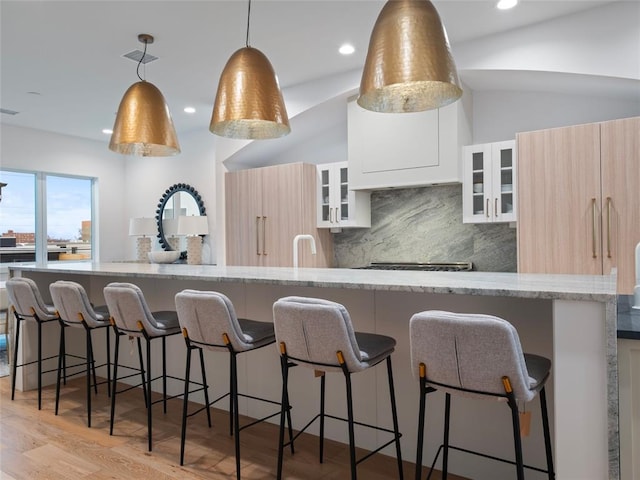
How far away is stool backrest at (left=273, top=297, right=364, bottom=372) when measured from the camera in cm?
177

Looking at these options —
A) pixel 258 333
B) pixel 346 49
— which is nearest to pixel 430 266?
pixel 346 49

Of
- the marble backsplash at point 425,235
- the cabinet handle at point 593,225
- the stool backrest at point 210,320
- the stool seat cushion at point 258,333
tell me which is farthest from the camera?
the marble backsplash at point 425,235

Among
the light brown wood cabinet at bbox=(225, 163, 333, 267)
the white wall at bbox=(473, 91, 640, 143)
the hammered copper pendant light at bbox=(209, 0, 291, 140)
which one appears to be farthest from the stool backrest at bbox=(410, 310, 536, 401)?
the light brown wood cabinet at bbox=(225, 163, 333, 267)

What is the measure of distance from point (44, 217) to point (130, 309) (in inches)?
178

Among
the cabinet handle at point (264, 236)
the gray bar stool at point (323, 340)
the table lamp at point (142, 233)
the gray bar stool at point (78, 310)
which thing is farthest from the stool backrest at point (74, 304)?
the table lamp at point (142, 233)

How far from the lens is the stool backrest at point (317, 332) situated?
177 cm

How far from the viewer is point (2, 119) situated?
5.49m

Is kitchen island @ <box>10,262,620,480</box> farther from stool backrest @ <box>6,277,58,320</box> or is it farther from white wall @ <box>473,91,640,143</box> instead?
white wall @ <box>473,91,640,143</box>

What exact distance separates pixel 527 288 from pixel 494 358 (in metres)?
0.32

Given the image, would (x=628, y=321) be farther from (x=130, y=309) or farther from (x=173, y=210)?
(x=173, y=210)

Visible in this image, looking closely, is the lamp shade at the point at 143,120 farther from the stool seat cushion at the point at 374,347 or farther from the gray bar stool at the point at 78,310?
the stool seat cushion at the point at 374,347

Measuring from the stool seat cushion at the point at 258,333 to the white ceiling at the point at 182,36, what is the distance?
2.08 metres

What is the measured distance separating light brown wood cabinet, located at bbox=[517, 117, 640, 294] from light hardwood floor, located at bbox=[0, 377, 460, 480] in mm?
1868

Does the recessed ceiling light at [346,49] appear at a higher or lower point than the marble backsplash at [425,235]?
higher
